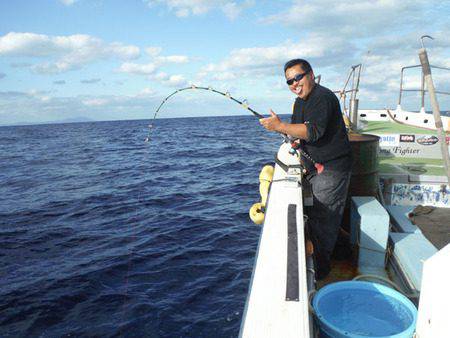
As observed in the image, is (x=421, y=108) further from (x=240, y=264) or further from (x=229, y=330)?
(x=229, y=330)

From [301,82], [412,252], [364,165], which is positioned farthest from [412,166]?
[301,82]

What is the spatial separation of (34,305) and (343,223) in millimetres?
5401

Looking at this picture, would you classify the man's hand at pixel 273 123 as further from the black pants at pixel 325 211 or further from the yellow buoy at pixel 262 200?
the yellow buoy at pixel 262 200

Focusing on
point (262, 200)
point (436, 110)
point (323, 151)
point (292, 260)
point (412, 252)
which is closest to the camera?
point (436, 110)

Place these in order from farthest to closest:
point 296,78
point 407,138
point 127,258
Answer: point 407,138
point 127,258
point 296,78

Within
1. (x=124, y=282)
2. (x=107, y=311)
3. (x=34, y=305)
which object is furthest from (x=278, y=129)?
(x=34, y=305)

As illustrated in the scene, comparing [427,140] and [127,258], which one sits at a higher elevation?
[427,140]

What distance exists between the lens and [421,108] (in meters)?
13.4

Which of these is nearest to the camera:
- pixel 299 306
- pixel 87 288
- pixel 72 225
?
pixel 299 306

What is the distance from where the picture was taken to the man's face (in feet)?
11.9

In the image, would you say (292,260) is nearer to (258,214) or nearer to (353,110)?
(258,214)

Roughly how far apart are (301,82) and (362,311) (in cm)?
225

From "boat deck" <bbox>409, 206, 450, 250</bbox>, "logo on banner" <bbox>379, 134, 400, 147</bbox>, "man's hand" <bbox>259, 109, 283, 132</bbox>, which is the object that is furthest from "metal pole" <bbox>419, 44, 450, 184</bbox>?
"logo on banner" <bbox>379, 134, 400, 147</bbox>

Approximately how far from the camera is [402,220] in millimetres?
5051
